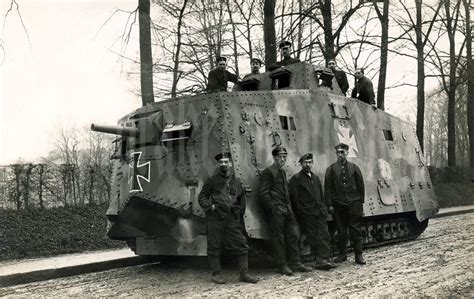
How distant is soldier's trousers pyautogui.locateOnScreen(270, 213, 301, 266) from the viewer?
24.9ft

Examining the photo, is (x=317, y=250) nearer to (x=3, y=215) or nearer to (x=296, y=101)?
(x=296, y=101)

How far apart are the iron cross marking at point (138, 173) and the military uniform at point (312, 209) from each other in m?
2.21

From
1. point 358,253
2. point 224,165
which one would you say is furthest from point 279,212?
point 358,253

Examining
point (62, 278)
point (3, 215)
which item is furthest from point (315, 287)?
point (3, 215)

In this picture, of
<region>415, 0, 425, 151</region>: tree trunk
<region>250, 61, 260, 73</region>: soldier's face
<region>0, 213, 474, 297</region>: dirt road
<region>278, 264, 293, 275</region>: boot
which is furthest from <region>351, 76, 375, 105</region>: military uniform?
<region>415, 0, 425, 151</region>: tree trunk

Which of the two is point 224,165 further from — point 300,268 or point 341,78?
point 341,78

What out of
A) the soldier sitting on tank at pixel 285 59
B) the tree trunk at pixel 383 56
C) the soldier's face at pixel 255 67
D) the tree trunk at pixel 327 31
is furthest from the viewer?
the tree trunk at pixel 383 56

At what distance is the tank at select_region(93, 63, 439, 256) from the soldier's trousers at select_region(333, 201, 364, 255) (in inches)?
26.3

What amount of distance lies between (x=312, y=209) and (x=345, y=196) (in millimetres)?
782

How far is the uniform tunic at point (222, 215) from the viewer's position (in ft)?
23.4

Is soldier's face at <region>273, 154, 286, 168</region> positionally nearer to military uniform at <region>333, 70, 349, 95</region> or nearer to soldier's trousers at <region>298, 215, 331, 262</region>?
soldier's trousers at <region>298, 215, 331, 262</region>

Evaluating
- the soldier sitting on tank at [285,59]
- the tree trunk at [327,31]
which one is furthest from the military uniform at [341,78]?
the tree trunk at [327,31]

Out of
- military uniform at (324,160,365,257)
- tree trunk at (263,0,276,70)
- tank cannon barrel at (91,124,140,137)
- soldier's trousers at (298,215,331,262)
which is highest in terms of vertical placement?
tree trunk at (263,0,276,70)

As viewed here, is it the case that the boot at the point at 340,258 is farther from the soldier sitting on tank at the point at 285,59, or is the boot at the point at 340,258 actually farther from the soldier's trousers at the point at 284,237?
the soldier sitting on tank at the point at 285,59
